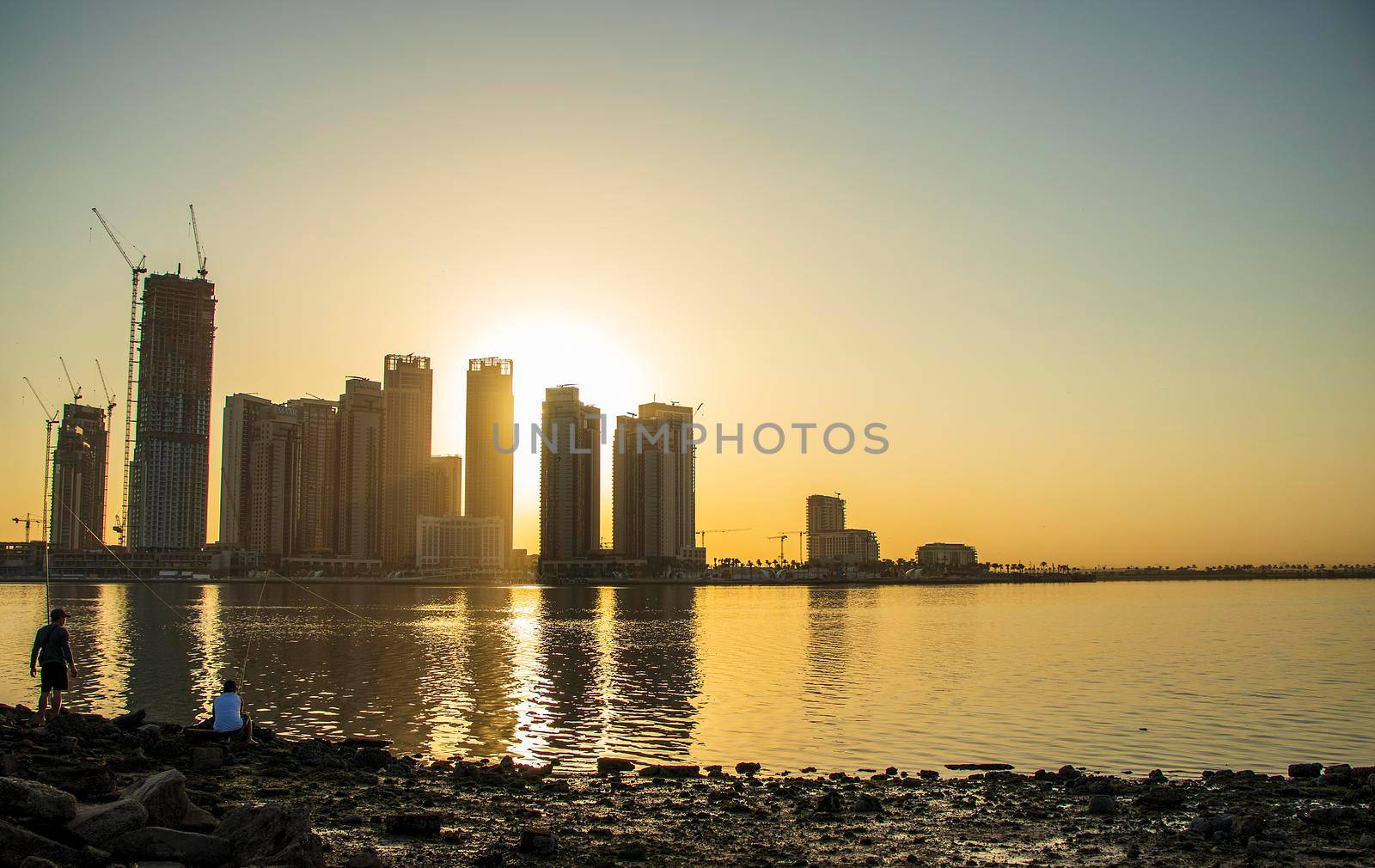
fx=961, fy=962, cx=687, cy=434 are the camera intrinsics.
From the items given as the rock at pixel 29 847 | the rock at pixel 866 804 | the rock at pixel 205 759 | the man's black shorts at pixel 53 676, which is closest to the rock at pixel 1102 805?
the rock at pixel 866 804

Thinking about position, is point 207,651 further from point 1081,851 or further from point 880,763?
point 1081,851

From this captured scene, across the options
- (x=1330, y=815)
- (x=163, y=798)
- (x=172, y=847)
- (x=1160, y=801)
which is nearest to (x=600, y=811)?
(x=163, y=798)

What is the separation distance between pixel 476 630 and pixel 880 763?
207 ft

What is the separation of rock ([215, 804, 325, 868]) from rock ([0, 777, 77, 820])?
199cm

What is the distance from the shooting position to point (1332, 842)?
17.3m

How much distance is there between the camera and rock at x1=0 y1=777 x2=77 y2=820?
1293 centimetres

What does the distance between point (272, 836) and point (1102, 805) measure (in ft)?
51.8

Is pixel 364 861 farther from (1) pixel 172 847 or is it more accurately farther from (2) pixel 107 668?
(2) pixel 107 668

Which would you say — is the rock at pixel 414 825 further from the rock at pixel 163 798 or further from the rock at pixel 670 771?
the rock at pixel 670 771

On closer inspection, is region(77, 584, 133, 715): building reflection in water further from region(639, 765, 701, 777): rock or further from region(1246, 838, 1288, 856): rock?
region(1246, 838, 1288, 856): rock

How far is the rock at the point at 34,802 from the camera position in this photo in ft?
42.4

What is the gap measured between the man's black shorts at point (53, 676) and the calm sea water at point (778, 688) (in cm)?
785

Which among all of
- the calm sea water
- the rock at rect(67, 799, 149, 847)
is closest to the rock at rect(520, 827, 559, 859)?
the rock at rect(67, 799, 149, 847)

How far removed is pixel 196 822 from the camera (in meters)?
14.2
